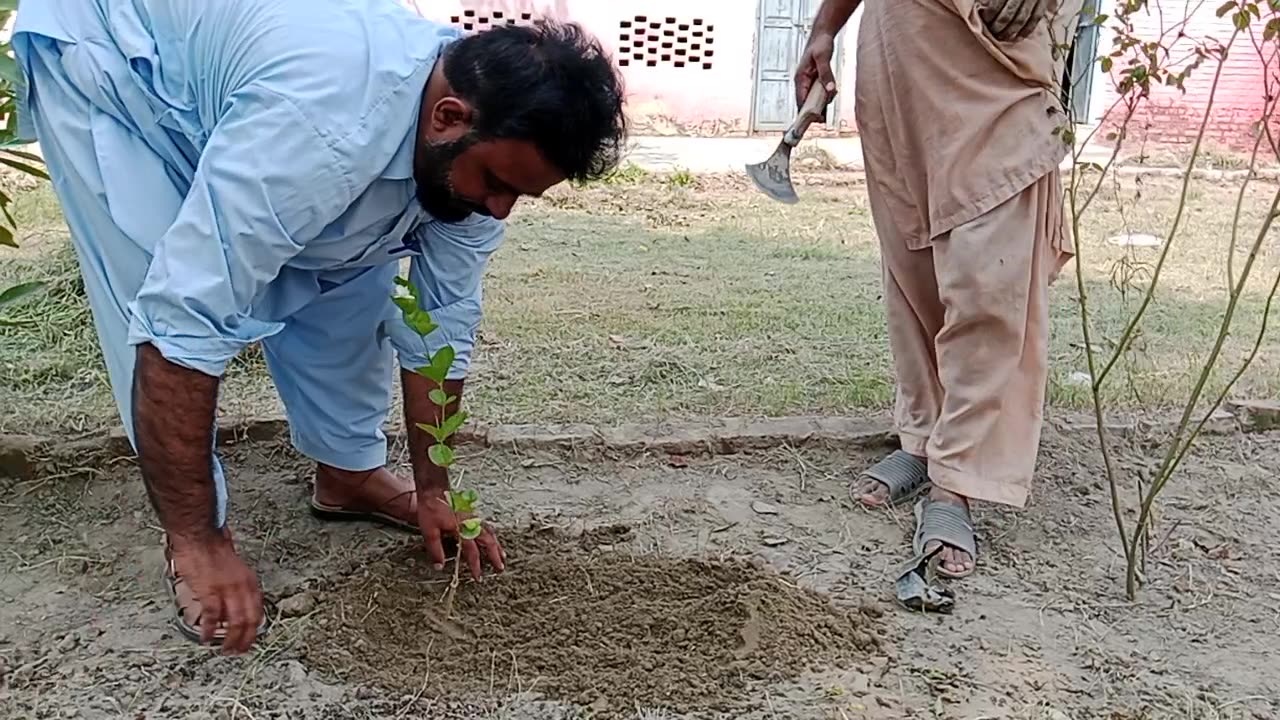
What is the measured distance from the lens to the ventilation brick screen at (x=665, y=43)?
8984mm

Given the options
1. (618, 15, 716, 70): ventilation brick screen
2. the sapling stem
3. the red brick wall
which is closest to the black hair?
the sapling stem

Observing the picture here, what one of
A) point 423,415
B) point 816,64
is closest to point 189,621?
point 423,415

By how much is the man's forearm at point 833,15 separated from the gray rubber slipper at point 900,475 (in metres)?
1.06

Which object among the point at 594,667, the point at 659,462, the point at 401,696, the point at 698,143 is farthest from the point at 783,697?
the point at 698,143

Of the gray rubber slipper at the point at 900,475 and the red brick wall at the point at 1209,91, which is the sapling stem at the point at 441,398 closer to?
the gray rubber slipper at the point at 900,475

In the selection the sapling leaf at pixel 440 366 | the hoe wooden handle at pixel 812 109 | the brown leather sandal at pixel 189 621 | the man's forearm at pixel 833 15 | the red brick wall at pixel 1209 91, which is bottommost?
the red brick wall at pixel 1209 91

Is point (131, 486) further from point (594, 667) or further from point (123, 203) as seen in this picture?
point (594, 667)

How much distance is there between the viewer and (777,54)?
921 cm

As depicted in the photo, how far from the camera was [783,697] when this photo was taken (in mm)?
1971

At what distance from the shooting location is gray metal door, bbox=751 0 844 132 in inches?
359

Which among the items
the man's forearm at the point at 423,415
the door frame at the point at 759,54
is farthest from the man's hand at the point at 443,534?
the door frame at the point at 759,54

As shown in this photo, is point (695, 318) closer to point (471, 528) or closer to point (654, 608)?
point (654, 608)

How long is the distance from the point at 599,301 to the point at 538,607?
2.37m

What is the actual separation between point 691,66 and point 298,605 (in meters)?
7.55
